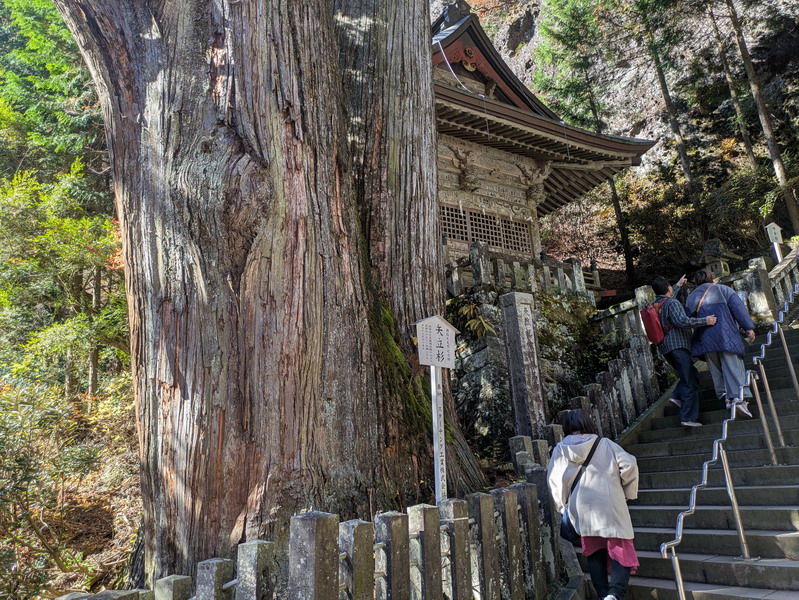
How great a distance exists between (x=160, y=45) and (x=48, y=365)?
7.78 meters

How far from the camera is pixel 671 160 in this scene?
17344mm

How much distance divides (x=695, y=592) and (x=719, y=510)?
88 cm

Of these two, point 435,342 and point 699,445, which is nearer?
point 435,342

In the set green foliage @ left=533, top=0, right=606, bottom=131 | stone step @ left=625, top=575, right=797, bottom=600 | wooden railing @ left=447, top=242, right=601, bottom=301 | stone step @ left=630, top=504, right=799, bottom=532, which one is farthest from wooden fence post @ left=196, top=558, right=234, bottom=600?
green foliage @ left=533, top=0, right=606, bottom=131

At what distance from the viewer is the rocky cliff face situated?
51.5 ft

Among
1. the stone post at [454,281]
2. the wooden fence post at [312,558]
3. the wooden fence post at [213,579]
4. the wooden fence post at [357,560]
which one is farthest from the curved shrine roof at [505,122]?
the wooden fence post at [213,579]

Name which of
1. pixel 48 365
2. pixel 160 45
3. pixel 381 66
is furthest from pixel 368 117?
pixel 48 365

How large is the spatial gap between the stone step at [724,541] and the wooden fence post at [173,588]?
3.35 m

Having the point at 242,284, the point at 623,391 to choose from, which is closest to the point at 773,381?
the point at 623,391

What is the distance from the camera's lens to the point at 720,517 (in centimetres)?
390

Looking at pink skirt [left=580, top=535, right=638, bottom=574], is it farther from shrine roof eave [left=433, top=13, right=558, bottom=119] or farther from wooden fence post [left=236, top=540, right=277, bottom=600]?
shrine roof eave [left=433, top=13, right=558, bottom=119]

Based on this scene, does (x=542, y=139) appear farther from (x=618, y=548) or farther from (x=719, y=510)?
(x=618, y=548)

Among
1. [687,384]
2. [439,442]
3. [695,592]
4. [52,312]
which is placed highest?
[52,312]

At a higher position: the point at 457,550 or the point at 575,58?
the point at 575,58
